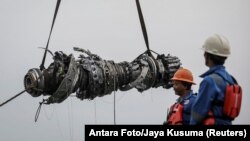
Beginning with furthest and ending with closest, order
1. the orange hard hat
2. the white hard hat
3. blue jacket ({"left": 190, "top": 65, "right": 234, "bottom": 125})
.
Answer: the orange hard hat → the white hard hat → blue jacket ({"left": 190, "top": 65, "right": 234, "bottom": 125})

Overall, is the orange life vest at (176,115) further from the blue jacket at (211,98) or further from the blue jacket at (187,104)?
the blue jacket at (211,98)

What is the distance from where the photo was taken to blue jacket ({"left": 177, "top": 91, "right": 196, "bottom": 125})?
3.81 m

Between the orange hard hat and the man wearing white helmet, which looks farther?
the orange hard hat

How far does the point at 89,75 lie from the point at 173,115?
1.81 metres

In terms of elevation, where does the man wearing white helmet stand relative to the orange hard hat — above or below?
below

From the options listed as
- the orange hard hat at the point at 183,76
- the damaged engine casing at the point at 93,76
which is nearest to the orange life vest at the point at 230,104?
the orange hard hat at the point at 183,76

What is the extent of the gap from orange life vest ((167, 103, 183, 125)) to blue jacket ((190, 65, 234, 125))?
76cm

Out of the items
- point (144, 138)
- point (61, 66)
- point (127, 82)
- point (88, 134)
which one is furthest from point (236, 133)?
point (127, 82)

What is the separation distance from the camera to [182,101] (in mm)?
4141

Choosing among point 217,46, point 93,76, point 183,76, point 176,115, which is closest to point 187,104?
point 176,115

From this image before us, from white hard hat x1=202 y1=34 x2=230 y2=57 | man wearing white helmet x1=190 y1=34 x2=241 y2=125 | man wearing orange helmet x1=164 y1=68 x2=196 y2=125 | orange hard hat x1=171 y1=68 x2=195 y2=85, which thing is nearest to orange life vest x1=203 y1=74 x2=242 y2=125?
man wearing white helmet x1=190 y1=34 x2=241 y2=125

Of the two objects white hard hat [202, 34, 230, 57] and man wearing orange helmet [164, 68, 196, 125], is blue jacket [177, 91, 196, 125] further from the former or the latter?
white hard hat [202, 34, 230, 57]

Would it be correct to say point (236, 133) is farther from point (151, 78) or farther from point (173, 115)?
point (151, 78)

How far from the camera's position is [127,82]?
6.22 m
